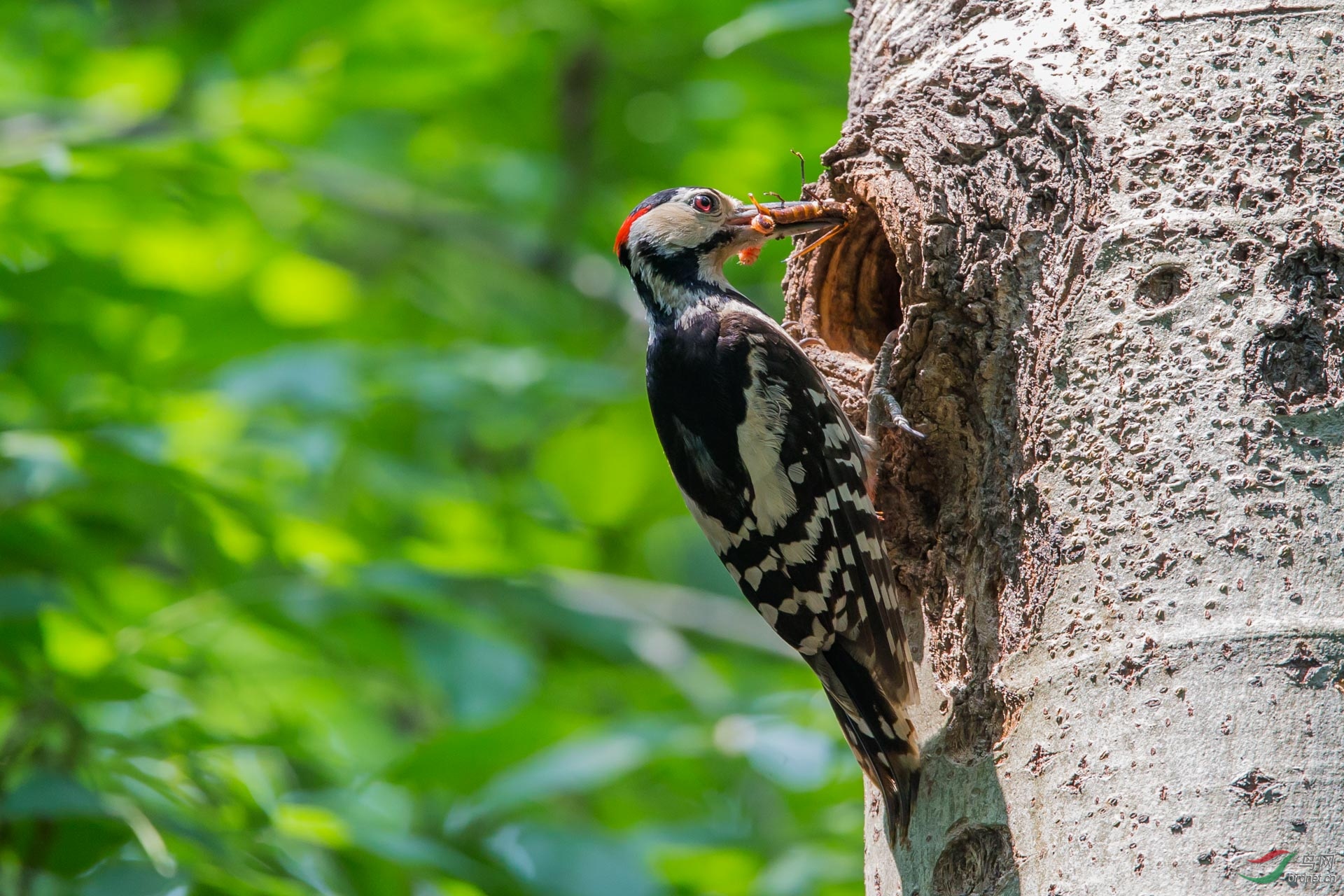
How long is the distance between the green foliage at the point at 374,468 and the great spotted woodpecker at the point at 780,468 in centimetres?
69

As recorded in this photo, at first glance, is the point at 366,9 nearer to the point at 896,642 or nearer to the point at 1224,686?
the point at 896,642

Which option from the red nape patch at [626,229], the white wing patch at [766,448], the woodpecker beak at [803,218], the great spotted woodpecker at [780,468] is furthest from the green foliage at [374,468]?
the woodpecker beak at [803,218]

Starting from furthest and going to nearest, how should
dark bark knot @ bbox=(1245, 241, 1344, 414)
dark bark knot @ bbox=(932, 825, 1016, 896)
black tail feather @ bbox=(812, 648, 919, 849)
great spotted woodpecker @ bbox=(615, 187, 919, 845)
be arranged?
great spotted woodpecker @ bbox=(615, 187, 919, 845) → black tail feather @ bbox=(812, 648, 919, 849) → dark bark knot @ bbox=(932, 825, 1016, 896) → dark bark knot @ bbox=(1245, 241, 1344, 414)

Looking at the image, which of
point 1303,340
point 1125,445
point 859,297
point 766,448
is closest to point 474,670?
point 766,448

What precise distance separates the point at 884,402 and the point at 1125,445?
2.74 feet

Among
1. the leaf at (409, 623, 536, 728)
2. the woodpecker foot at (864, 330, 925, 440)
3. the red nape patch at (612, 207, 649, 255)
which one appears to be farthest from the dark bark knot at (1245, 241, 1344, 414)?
the leaf at (409, 623, 536, 728)

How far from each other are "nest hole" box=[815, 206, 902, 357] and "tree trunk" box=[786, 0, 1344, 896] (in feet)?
1.61

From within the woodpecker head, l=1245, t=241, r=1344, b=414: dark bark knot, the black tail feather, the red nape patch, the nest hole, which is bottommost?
the black tail feather

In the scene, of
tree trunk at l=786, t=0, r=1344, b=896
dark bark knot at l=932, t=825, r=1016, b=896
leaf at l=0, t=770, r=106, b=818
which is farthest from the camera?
leaf at l=0, t=770, r=106, b=818

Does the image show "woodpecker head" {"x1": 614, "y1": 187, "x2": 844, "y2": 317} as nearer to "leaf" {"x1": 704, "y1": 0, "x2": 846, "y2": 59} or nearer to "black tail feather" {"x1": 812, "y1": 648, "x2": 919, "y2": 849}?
"leaf" {"x1": 704, "y1": 0, "x2": 846, "y2": 59}

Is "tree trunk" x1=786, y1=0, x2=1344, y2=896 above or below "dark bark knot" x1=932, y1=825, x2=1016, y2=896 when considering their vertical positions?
above

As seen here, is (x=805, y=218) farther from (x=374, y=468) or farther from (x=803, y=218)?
(x=374, y=468)

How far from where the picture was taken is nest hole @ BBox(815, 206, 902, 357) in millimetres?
3072

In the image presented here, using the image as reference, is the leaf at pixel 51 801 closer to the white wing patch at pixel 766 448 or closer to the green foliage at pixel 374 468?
the green foliage at pixel 374 468
